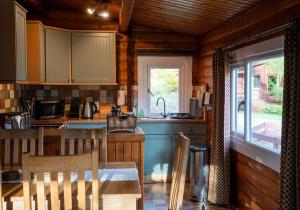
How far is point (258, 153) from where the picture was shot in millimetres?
3510

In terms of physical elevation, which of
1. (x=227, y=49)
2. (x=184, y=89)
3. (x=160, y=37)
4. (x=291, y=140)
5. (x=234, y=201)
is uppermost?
(x=160, y=37)

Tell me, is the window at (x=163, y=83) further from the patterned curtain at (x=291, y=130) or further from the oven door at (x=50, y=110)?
the patterned curtain at (x=291, y=130)

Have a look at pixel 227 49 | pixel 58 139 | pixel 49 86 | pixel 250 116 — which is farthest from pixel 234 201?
pixel 49 86

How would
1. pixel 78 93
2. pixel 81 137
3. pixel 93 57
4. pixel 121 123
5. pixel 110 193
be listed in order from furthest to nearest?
pixel 78 93 < pixel 93 57 < pixel 121 123 < pixel 81 137 < pixel 110 193

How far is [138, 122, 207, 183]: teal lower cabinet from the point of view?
5160mm

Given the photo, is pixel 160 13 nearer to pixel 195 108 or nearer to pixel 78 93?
pixel 195 108

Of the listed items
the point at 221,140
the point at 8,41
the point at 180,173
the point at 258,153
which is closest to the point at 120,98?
the point at 221,140

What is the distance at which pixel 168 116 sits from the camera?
18.4ft

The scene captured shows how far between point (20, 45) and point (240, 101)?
2541mm

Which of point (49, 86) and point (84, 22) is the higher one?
point (84, 22)

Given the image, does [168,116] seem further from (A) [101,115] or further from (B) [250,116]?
(B) [250,116]

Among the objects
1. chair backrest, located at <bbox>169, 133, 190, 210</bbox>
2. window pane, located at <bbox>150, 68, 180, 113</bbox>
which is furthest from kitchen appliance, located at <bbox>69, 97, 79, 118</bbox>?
chair backrest, located at <bbox>169, 133, 190, 210</bbox>

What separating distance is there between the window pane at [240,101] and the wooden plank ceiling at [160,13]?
668 millimetres

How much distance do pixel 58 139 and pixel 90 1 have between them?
92.3 inches
